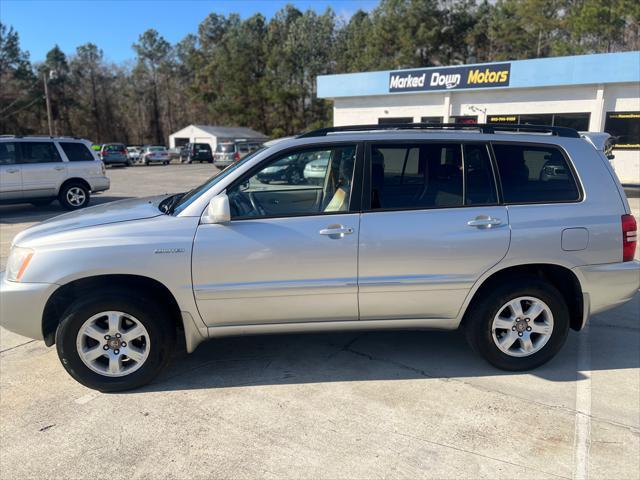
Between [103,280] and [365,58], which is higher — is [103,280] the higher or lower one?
the lower one

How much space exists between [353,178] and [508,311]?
1.55 metres

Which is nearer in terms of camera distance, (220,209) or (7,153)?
(220,209)

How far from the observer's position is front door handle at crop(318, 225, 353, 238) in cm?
346

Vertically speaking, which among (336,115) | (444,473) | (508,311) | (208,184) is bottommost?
(444,473)

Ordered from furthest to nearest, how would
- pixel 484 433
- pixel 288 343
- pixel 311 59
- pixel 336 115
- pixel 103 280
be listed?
pixel 311 59, pixel 336 115, pixel 288 343, pixel 103 280, pixel 484 433

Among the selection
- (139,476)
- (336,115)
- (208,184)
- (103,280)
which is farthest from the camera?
(336,115)

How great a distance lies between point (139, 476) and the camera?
2.69m

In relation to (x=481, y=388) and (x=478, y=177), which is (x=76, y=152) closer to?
(x=478, y=177)

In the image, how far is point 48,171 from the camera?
463 inches

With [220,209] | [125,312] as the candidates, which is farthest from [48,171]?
[220,209]

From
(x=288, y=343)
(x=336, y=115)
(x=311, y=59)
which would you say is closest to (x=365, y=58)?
(x=311, y=59)

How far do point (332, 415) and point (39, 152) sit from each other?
11.2 metres

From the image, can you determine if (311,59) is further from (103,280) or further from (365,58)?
(103,280)

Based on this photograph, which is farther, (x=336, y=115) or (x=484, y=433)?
(x=336, y=115)
